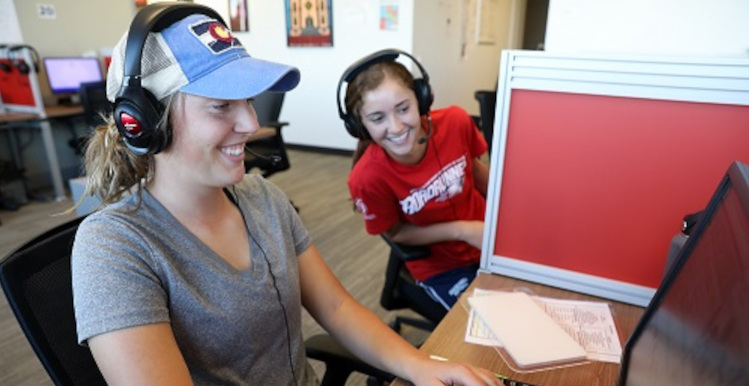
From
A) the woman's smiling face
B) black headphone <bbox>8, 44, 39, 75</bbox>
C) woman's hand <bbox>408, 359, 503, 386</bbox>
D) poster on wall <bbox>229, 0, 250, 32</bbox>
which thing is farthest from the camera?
poster on wall <bbox>229, 0, 250, 32</bbox>

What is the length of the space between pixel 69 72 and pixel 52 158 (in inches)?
33.7

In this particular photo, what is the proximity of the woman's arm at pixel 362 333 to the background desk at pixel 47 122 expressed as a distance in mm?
3490

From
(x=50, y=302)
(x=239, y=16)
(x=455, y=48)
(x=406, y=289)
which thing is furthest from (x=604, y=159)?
(x=239, y=16)

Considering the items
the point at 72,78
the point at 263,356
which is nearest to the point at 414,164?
the point at 263,356

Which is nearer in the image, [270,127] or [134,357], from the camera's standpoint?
[134,357]

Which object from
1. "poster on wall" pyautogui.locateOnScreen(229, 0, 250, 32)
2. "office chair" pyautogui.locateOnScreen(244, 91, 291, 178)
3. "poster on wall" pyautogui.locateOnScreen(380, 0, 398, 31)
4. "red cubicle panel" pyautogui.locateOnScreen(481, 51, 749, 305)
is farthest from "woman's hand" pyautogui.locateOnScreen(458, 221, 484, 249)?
"poster on wall" pyautogui.locateOnScreen(229, 0, 250, 32)

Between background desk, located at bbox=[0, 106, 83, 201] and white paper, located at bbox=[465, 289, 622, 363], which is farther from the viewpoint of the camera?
background desk, located at bbox=[0, 106, 83, 201]

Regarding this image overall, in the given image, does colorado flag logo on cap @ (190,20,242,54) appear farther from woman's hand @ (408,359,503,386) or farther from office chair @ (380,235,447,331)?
office chair @ (380,235,447,331)

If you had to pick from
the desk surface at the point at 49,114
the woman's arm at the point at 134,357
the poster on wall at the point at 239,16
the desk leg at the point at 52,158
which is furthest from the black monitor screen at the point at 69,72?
the woman's arm at the point at 134,357

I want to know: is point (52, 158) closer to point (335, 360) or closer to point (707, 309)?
point (335, 360)

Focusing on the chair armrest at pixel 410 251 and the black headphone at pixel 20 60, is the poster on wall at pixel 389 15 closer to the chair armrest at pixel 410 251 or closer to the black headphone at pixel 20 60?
the black headphone at pixel 20 60

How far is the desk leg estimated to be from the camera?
11.6 ft

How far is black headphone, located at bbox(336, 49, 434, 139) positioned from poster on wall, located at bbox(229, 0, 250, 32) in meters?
4.23

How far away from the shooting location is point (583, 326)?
90 cm
